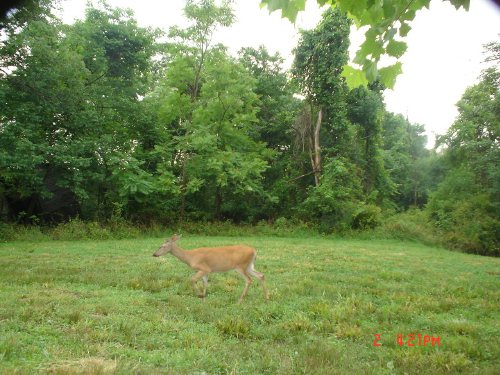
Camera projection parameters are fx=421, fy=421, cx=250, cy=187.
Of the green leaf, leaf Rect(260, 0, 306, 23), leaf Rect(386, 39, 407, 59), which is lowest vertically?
leaf Rect(386, 39, 407, 59)

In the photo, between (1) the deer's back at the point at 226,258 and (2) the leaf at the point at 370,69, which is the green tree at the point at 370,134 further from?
(2) the leaf at the point at 370,69

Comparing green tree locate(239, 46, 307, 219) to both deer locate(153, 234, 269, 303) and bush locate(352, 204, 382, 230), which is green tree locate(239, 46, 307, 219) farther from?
deer locate(153, 234, 269, 303)

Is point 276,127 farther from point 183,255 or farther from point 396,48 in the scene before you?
point 396,48

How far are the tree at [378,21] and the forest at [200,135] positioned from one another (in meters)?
15.3

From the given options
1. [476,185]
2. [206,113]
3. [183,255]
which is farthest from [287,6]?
[476,185]

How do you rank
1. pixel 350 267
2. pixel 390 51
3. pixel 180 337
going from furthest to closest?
pixel 350 267 < pixel 180 337 < pixel 390 51

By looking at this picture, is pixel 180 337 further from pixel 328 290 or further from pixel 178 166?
pixel 178 166

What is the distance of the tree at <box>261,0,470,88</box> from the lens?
9.04 feet

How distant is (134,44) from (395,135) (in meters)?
32.9

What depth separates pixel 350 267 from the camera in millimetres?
11148

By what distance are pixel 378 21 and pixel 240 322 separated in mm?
3987

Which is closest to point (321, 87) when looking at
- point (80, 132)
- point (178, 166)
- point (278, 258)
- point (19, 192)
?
point (178, 166)
